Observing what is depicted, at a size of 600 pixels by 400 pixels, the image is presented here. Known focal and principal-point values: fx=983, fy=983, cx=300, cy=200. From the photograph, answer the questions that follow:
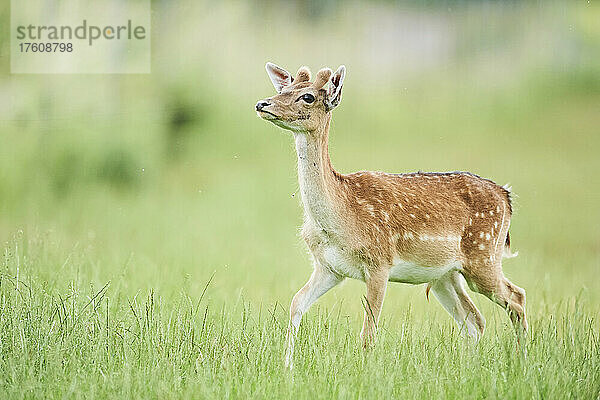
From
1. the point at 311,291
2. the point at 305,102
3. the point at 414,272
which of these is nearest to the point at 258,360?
the point at 311,291

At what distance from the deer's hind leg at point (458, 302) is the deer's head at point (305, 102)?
1.44 m

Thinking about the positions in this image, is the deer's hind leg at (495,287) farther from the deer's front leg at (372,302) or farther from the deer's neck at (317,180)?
the deer's neck at (317,180)

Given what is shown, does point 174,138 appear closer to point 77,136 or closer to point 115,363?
point 77,136

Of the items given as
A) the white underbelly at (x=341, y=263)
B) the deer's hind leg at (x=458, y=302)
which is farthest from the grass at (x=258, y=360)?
the deer's hind leg at (x=458, y=302)

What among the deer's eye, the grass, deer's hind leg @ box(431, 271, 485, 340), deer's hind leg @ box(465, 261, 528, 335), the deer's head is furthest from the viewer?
deer's hind leg @ box(431, 271, 485, 340)

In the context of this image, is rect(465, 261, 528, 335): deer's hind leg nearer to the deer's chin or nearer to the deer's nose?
the deer's chin

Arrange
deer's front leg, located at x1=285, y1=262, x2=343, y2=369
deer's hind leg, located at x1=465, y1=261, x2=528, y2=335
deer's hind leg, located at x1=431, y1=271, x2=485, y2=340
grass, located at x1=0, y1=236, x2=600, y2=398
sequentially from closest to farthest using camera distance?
grass, located at x1=0, y1=236, x2=600, y2=398, deer's front leg, located at x1=285, y1=262, x2=343, y2=369, deer's hind leg, located at x1=465, y1=261, x2=528, y2=335, deer's hind leg, located at x1=431, y1=271, x2=485, y2=340

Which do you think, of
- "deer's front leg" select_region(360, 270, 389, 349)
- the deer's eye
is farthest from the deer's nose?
"deer's front leg" select_region(360, 270, 389, 349)

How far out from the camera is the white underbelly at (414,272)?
5.78 metres

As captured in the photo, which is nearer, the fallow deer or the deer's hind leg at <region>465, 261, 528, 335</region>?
the fallow deer

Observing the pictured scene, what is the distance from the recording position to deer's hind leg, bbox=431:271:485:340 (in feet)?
20.4

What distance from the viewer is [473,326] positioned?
6.20m

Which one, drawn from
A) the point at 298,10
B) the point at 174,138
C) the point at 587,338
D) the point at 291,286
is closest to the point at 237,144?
the point at 174,138

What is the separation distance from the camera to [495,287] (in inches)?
240
